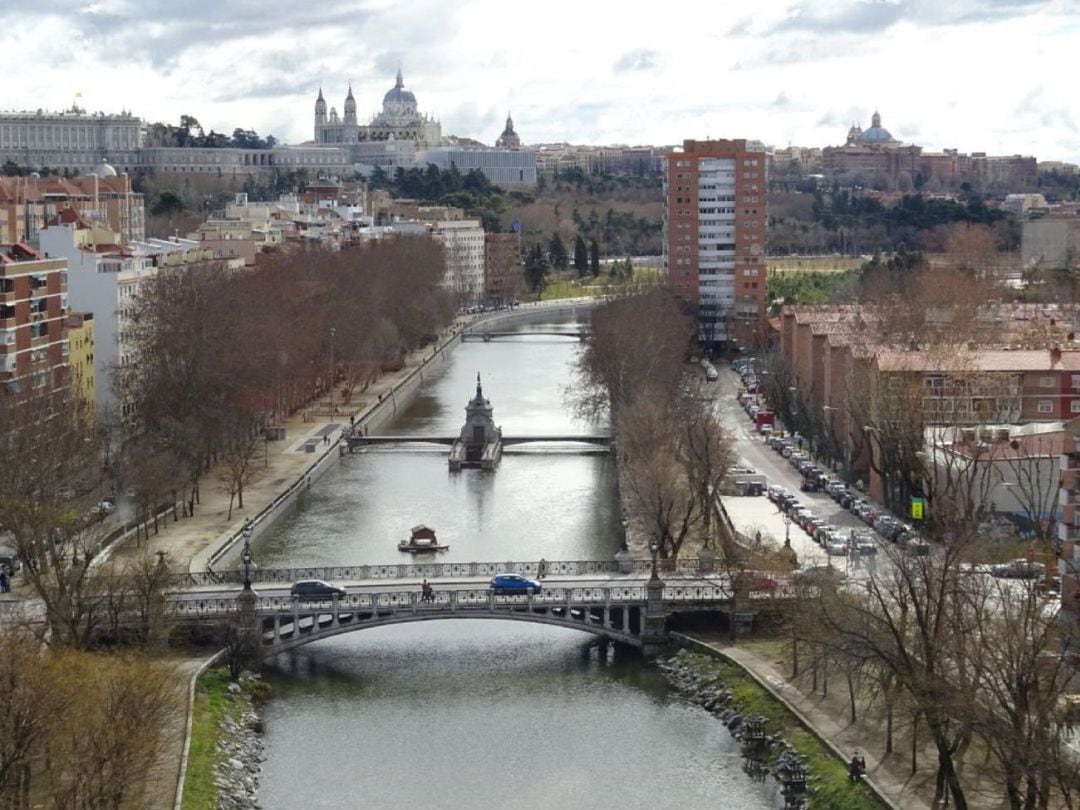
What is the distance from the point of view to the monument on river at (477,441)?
32.7 m

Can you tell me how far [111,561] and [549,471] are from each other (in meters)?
11.5

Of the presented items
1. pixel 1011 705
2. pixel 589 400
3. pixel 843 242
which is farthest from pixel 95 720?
pixel 843 242

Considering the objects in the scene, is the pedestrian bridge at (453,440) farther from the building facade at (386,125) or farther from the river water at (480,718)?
the building facade at (386,125)

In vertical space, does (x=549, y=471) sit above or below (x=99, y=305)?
below

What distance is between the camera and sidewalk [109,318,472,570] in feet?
78.2

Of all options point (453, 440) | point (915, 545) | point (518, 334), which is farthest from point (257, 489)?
point (518, 334)

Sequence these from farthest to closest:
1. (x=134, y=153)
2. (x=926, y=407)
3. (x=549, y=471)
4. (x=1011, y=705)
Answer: (x=134, y=153) → (x=549, y=471) → (x=926, y=407) → (x=1011, y=705)

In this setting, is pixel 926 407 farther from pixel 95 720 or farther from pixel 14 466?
pixel 95 720

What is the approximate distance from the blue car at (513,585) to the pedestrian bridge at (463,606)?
0.23ft

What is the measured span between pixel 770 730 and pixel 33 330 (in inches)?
565

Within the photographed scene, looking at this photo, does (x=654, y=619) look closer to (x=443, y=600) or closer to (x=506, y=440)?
(x=443, y=600)

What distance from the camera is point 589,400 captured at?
36625mm

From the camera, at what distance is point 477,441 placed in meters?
33.8

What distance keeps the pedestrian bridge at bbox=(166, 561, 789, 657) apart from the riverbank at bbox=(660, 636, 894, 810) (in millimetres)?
484
